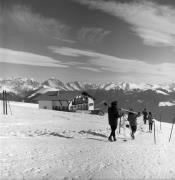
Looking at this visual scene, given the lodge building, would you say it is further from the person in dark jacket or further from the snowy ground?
the snowy ground

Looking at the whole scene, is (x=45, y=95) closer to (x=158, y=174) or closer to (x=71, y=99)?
(x=71, y=99)

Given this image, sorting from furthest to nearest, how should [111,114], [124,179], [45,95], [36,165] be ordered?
[45,95] → [111,114] → [36,165] → [124,179]

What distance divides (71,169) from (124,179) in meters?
1.72

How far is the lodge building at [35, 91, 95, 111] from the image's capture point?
211 ft

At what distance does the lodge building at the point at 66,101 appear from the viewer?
211 feet

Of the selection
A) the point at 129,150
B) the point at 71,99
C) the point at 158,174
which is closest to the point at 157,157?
the point at 129,150

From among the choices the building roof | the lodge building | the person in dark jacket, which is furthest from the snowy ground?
the building roof

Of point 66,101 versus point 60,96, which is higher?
point 60,96

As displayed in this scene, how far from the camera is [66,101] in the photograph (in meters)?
64.1

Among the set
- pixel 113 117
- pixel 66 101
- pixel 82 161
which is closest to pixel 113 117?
pixel 113 117

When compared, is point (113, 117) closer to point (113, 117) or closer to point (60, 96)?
point (113, 117)

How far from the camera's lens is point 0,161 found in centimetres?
836

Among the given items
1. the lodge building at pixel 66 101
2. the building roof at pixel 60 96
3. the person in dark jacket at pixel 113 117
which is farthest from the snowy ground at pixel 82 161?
the building roof at pixel 60 96

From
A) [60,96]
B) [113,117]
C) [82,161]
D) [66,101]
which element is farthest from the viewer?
[60,96]
